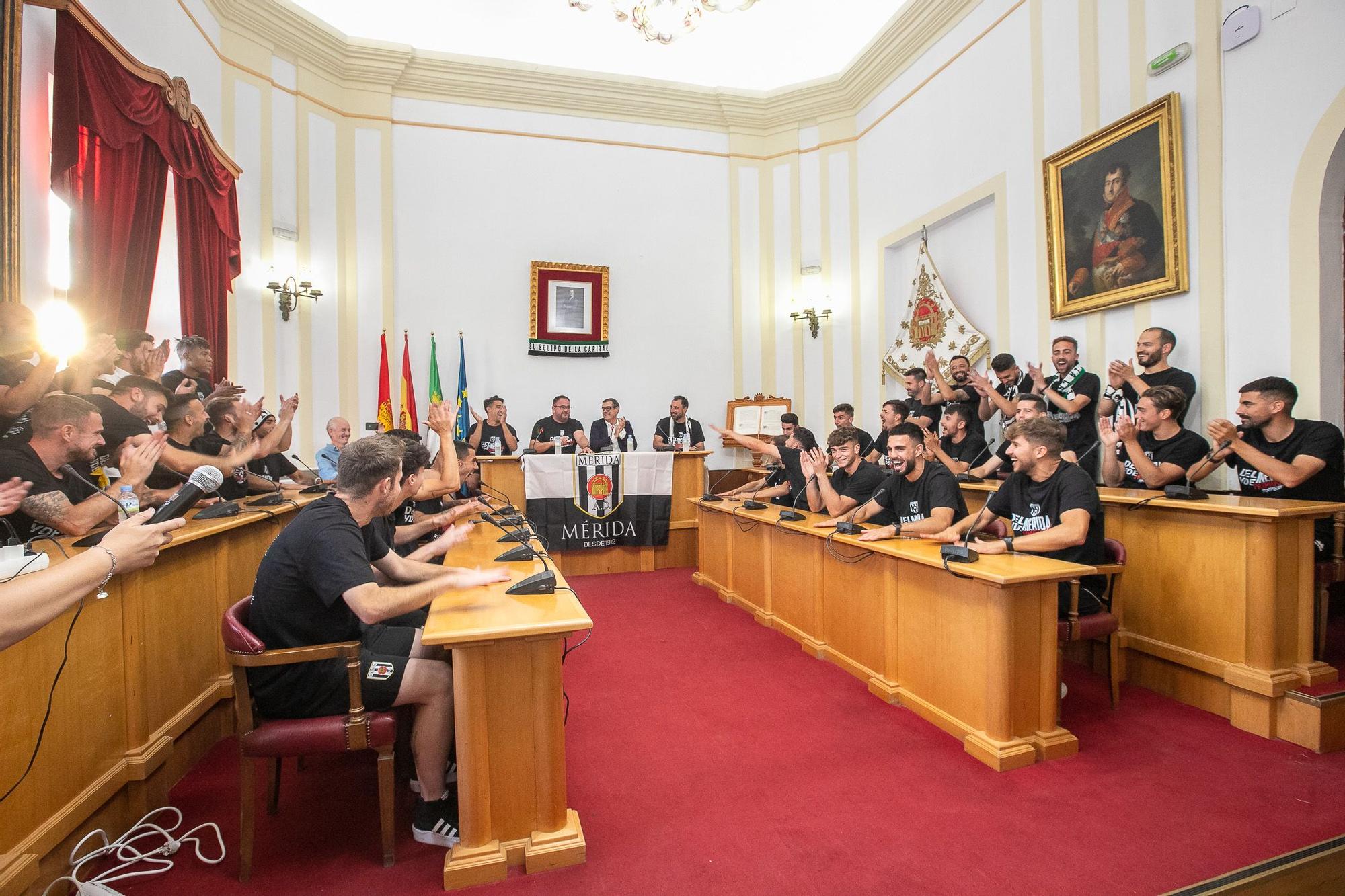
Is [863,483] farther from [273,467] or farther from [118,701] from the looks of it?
[273,467]

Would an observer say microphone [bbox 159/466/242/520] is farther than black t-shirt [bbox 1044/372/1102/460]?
No

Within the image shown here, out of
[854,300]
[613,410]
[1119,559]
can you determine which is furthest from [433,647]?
[854,300]

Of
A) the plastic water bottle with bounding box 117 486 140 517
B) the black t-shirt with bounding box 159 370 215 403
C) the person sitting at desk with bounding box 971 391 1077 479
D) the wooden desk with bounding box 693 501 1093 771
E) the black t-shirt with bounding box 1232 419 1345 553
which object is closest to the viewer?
the plastic water bottle with bounding box 117 486 140 517

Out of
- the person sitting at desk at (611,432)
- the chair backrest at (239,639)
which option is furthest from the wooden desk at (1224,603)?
the person sitting at desk at (611,432)

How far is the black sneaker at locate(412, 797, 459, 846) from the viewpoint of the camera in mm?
1966

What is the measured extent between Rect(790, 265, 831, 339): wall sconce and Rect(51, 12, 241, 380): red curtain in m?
5.37

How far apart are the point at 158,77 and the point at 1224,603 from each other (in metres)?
6.27

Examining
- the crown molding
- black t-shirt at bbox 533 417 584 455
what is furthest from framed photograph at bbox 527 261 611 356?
the crown molding

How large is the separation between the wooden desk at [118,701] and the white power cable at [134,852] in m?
0.04

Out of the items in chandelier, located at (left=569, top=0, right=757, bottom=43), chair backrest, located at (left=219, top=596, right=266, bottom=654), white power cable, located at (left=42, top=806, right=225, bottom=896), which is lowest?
white power cable, located at (left=42, top=806, right=225, bottom=896)

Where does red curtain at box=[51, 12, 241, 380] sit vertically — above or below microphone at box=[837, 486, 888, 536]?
above

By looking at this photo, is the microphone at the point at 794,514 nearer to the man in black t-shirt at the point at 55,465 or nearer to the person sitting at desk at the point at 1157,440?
the person sitting at desk at the point at 1157,440

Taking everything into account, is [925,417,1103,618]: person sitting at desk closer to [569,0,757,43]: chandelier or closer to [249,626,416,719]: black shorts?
[249,626,416,719]: black shorts

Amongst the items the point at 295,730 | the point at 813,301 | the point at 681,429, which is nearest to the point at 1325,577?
the point at 295,730
